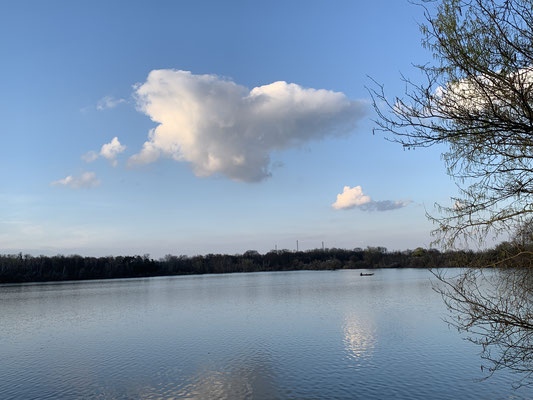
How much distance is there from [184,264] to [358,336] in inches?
5162

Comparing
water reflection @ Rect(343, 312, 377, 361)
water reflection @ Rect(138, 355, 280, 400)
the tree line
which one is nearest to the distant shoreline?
the tree line

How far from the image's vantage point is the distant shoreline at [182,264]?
105125mm

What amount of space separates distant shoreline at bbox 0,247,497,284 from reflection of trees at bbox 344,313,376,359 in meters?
62.5

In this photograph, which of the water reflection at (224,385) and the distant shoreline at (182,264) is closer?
the water reflection at (224,385)

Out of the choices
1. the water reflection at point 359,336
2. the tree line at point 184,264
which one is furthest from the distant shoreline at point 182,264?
the water reflection at point 359,336

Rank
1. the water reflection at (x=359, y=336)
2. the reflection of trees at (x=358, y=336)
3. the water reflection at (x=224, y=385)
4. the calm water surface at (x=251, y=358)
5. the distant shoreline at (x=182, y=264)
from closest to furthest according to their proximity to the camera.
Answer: the water reflection at (x=224, y=385)
the calm water surface at (x=251, y=358)
the water reflection at (x=359, y=336)
the reflection of trees at (x=358, y=336)
the distant shoreline at (x=182, y=264)

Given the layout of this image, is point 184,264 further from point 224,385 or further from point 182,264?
point 224,385

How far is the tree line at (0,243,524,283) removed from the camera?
10519 centimetres

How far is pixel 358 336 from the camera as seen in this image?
21125 mm

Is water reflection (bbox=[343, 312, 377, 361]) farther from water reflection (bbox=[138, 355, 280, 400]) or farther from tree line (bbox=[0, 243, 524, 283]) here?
tree line (bbox=[0, 243, 524, 283])

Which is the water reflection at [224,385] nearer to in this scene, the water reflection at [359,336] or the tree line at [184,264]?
the water reflection at [359,336]

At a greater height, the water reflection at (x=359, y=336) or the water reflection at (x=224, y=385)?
the water reflection at (x=224, y=385)

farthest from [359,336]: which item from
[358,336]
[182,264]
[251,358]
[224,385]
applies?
[182,264]

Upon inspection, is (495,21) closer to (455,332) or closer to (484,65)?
(484,65)
